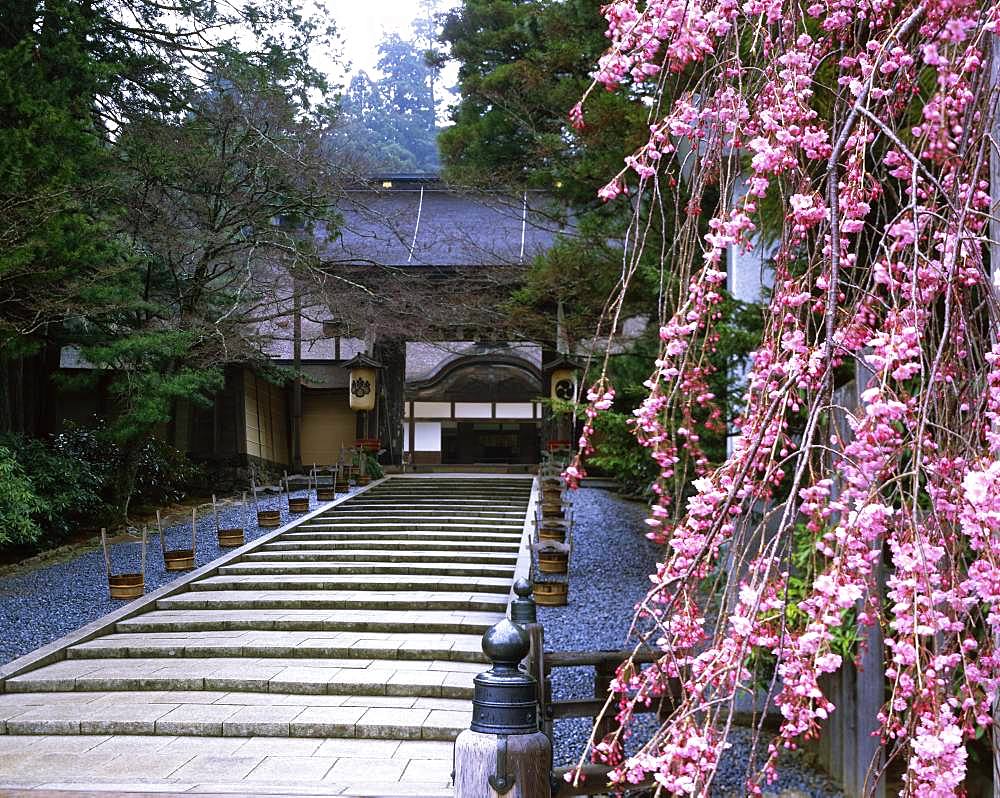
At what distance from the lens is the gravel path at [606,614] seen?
4840 mm

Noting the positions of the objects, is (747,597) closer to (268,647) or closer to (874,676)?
(874,676)

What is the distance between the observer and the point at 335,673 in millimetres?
6617

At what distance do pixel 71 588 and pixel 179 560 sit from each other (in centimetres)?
102

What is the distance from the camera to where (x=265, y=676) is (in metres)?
6.53

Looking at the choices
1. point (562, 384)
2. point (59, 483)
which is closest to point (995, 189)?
point (59, 483)

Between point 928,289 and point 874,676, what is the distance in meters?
2.70

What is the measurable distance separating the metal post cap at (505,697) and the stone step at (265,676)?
3961 mm

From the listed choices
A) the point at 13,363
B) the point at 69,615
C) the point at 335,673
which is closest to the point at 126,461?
the point at 13,363

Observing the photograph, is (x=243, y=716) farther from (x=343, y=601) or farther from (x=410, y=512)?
(x=410, y=512)

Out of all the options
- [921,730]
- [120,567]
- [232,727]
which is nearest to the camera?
[921,730]

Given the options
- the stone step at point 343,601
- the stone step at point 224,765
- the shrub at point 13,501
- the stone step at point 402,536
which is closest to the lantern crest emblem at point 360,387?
the stone step at point 402,536

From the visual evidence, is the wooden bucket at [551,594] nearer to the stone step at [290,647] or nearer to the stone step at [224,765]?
the stone step at [290,647]

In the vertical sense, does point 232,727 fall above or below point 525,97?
below

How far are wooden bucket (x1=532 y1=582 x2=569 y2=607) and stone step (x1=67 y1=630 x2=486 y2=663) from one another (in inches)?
33.9
